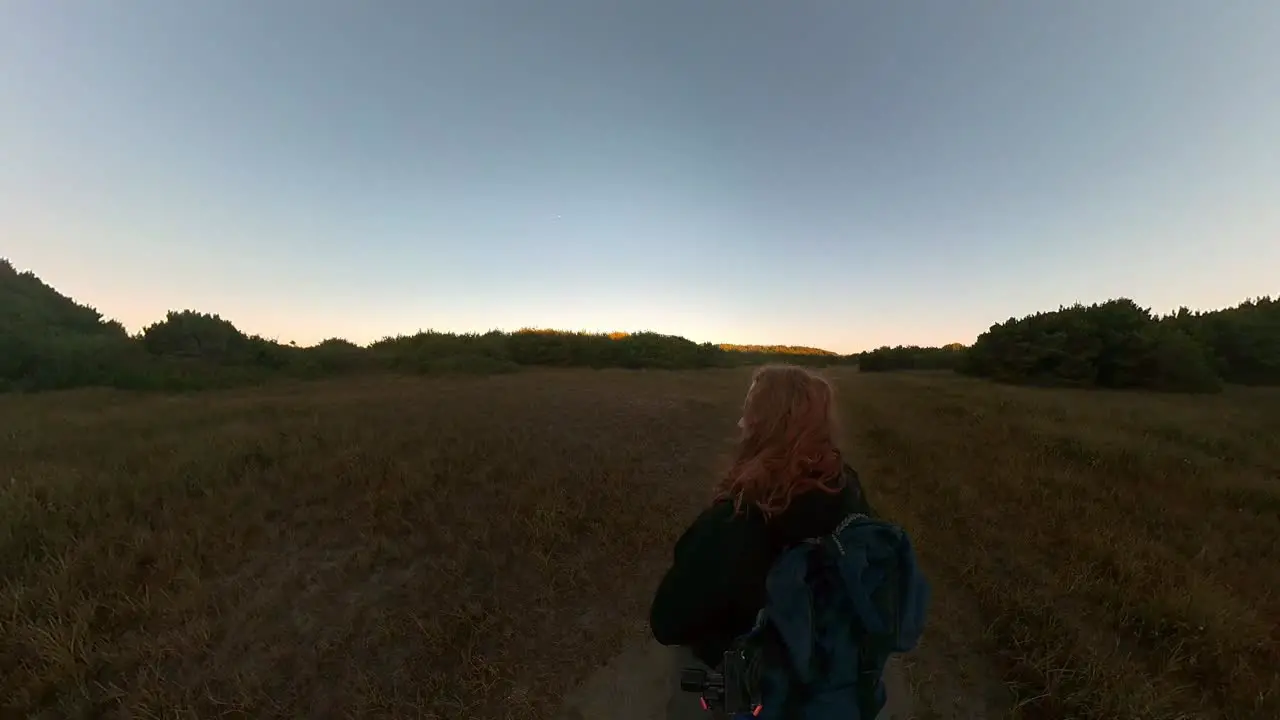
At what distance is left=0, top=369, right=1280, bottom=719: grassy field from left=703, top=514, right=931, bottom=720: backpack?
3.57 meters

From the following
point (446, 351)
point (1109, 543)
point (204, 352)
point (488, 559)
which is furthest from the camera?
point (446, 351)

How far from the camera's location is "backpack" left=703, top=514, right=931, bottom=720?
6.60ft

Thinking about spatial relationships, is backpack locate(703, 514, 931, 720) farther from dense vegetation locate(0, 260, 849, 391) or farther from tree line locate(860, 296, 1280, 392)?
tree line locate(860, 296, 1280, 392)

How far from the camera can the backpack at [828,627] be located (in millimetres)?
2012

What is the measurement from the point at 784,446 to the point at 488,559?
531 centimetres

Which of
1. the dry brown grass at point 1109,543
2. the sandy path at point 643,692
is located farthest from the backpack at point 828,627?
the dry brown grass at point 1109,543

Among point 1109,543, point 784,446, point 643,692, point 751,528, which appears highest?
point 784,446

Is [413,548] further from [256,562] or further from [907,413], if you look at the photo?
[907,413]

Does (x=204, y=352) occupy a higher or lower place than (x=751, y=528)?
higher

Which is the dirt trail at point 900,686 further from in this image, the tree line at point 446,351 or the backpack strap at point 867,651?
the tree line at point 446,351

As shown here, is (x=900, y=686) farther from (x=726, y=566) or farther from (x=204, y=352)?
(x=204, y=352)

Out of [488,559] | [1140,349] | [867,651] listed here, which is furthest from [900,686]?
[1140,349]

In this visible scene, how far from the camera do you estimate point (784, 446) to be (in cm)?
244

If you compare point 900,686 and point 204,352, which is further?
point 204,352
